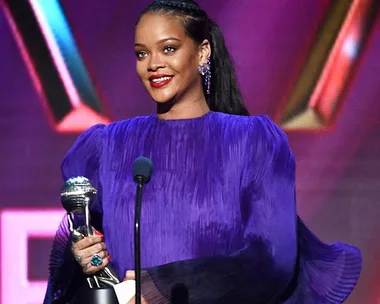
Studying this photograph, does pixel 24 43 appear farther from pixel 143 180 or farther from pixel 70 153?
pixel 143 180

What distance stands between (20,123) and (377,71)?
1.28m

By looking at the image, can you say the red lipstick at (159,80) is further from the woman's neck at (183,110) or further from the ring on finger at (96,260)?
the ring on finger at (96,260)

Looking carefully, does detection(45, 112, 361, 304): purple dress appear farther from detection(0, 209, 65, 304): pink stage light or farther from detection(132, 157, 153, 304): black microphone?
detection(0, 209, 65, 304): pink stage light

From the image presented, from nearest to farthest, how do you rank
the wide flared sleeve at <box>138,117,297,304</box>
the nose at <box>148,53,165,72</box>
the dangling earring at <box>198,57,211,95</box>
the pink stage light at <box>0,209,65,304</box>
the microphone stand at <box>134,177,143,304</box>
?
the microphone stand at <box>134,177,143,304</box>, the wide flared sleeve at <box>138,117,297,304</box>, the nose at <box>148,53,165,72</box>, the dangling earring at <box>198,57,211,95</box>, the pink stage light at <box>0,209,65,304</box>

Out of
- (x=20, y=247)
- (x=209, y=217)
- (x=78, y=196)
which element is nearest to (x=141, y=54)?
(x=209, y=217)

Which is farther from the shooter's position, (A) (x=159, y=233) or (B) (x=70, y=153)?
(B) (x=70, y=153)

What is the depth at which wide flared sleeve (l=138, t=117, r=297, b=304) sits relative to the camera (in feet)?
7.67

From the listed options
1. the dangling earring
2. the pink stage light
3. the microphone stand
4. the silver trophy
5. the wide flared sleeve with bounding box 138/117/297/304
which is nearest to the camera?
the microphone stand

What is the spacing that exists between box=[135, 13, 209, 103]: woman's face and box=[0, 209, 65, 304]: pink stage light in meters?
1.41

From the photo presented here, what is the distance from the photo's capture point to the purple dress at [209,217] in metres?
2.37

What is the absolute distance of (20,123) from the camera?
3.88 m

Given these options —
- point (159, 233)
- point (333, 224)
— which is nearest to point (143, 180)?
point (159, 233)

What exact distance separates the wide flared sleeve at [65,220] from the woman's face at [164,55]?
207 millimetres

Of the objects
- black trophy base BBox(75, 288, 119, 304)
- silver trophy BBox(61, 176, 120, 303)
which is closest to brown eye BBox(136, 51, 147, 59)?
silver trophy BBox(61, 176, 120, 303)
